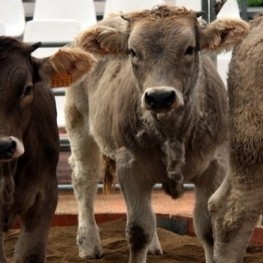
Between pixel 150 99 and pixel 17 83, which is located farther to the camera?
pixel 150 99

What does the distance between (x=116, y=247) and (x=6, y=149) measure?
3.24 m

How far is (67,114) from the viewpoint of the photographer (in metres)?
10.3

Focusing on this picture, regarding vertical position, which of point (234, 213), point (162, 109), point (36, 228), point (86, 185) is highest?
point (162, 109)

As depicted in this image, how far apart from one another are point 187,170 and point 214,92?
0.60 meters

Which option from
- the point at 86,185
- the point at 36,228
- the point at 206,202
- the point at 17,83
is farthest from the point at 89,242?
the point at 17,83

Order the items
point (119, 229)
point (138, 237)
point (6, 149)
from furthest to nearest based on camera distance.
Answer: point (119, 229) → point (138, 237) → point (6, 149)

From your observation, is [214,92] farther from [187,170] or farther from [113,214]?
[113,214]

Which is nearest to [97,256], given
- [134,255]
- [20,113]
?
[134,255]

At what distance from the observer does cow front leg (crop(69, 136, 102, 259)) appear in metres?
9.98

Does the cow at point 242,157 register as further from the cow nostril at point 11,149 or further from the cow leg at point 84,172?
the cow leg at point 84,172

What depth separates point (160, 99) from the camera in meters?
7.64

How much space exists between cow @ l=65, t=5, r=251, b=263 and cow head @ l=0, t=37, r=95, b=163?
1.86 feet

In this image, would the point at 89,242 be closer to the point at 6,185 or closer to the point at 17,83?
the point at 6,185

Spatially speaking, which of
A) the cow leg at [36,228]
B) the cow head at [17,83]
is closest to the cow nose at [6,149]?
the cow head at [17,83]
